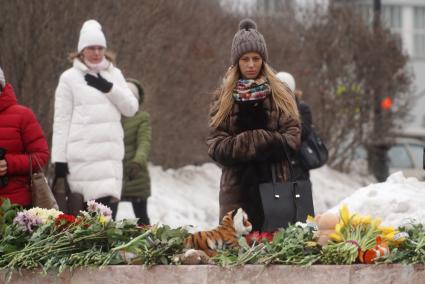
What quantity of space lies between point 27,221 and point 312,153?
4605 mm

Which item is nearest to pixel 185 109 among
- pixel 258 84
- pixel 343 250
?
pixel 258 84

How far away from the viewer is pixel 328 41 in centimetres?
2708

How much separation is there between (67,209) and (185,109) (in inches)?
362

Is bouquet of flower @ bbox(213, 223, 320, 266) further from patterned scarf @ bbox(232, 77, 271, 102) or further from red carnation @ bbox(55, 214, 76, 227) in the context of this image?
patterned scarf @ bbox(232, 77, 271, 102)

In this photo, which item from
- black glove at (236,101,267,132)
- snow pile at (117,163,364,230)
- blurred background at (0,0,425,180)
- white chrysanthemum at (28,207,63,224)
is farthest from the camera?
snow pile at (117,163,364,230)

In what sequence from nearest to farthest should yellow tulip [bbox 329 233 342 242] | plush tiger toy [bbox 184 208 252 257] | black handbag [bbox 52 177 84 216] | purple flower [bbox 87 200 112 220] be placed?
yellow tulip [bbox 329 233 342 242] → plush tiger toy [bbox 184 208 252 257] → purple flower [bbox 87 200 112 220] → black handbag [bbox 52 177 84 216]

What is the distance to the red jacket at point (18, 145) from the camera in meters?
9.03

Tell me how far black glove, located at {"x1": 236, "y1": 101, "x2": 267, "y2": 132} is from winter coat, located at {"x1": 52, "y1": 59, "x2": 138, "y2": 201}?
7.61 ft

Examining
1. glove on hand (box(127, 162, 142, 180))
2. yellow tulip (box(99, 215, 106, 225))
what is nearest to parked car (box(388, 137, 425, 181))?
glove on hand (box(127, 162, 142, 180))

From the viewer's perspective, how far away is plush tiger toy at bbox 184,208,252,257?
7.13 metres

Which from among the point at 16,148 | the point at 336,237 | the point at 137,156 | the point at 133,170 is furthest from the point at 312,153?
the point at 336,237

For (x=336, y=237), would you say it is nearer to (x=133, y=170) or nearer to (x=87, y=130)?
(x=87, y=130)

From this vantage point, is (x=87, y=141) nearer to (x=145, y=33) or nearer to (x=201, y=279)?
(x=201, y=279)

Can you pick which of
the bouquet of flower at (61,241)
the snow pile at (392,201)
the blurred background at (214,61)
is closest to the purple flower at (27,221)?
the bouquet of flower at (61,241)
